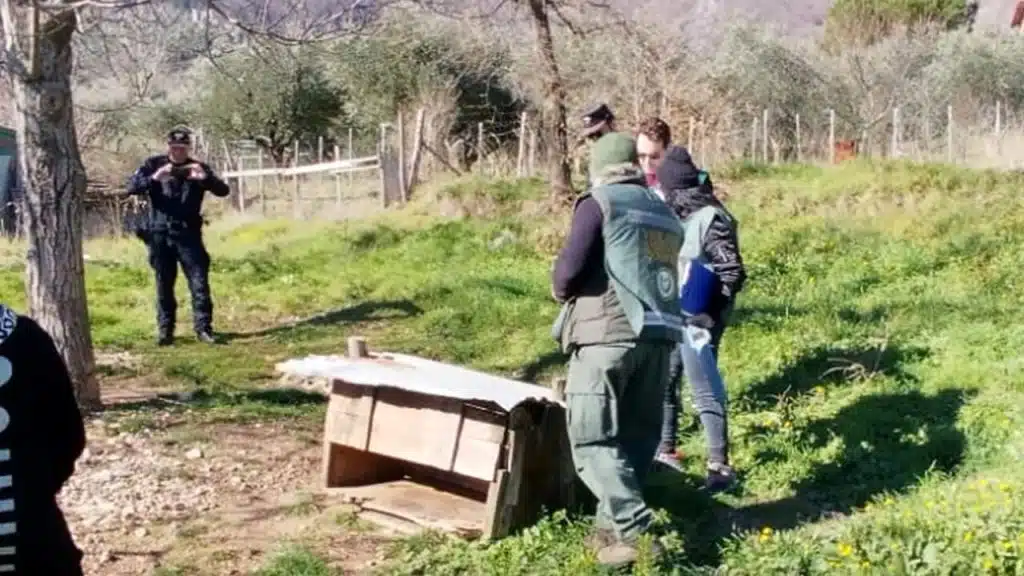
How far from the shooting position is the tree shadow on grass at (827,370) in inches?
307

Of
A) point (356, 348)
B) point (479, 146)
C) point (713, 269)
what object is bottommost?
point (356, 348)

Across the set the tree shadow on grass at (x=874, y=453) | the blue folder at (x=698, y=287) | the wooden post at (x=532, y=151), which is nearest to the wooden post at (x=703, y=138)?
the wooden post at (x=532, y=151)

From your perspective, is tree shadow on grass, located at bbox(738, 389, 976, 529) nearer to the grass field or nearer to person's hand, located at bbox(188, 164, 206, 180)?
the grass field

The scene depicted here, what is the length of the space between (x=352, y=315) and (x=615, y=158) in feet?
23.5

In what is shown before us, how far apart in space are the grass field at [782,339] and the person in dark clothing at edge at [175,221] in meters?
0.31

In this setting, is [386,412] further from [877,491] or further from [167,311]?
[167,311]

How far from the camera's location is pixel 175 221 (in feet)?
34.4

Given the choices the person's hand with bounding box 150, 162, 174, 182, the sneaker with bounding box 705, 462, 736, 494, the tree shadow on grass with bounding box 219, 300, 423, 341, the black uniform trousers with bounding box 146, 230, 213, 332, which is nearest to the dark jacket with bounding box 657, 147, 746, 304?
the sneaker with bounding box 705, 462, 736, 494

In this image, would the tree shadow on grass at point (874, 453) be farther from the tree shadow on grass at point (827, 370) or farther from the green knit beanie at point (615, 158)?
the green knit beanie at point (615, 158)

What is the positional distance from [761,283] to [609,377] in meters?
6.37

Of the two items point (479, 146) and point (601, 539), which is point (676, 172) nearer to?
point (601, 539)

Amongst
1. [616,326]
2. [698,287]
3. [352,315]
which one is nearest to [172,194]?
[352,315]

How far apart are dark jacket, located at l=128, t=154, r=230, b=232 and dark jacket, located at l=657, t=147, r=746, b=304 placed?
16.4ft

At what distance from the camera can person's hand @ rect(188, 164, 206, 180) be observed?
10320 millimetres
